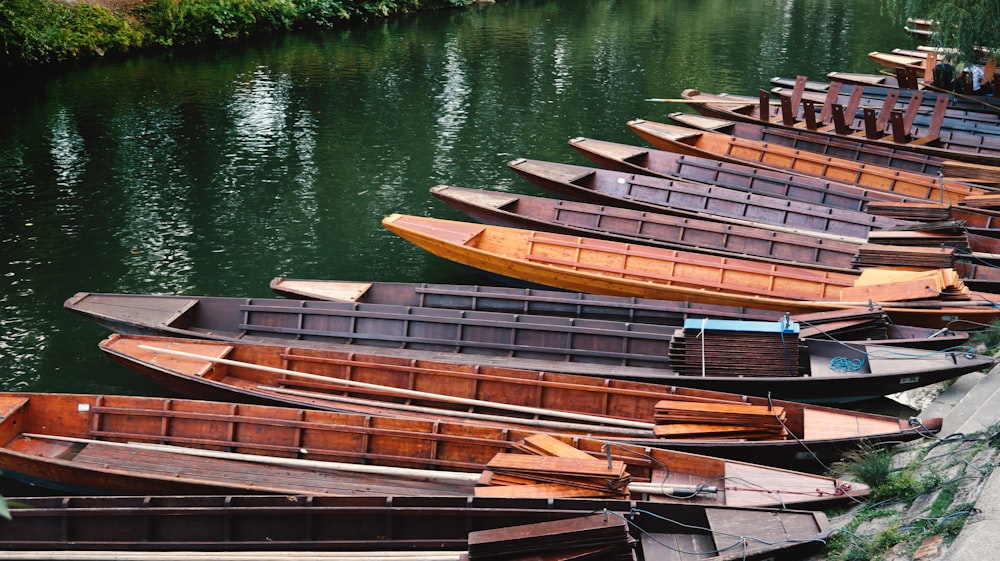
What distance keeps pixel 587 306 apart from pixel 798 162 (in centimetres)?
1040

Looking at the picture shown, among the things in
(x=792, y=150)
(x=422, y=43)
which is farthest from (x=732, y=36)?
(x=792, y=150)

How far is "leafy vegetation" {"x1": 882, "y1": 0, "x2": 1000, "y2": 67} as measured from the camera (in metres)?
23.7

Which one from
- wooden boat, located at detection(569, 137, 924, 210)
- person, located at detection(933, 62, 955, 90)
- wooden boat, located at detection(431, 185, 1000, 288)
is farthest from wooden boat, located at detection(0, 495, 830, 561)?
person, located at detection(933, 62, 955, 90)

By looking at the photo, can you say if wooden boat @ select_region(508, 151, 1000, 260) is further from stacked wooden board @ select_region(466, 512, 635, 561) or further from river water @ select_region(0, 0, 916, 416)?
stacked wooden board @ select_region(466, 512, 635, 561)

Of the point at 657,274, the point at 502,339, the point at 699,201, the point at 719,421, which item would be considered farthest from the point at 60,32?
the point at 719,421

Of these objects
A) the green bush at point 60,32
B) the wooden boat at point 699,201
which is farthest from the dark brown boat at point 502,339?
the green bush at point 60,32

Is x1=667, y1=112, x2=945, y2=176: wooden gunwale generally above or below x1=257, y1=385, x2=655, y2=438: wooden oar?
above

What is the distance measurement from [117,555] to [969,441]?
9.04 meters

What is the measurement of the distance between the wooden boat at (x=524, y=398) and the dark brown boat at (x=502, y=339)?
28cm

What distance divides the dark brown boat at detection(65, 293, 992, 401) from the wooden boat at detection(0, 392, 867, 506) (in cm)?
225

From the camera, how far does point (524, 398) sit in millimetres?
12766

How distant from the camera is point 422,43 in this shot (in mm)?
45000

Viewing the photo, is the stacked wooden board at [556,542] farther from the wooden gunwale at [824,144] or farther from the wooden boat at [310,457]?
the wooden gunwale at [824,144]

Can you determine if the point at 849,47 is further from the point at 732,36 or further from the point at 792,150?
the point at 792,150
